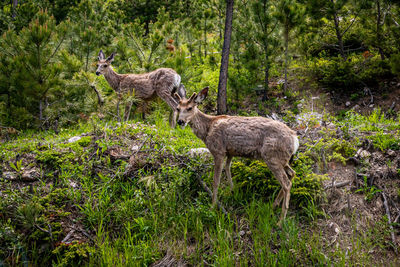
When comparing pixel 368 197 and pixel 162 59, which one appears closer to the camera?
pixel 368 197

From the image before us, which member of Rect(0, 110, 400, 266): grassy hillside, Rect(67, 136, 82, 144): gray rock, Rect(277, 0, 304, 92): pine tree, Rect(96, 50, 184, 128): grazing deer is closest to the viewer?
Rect(0, 110, 400, 266): grassy hillside

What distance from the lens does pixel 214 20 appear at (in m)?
15.3

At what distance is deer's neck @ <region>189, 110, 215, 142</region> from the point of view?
5168 mm

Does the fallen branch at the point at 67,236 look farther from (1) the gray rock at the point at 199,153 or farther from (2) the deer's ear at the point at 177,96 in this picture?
(2) the deer's ear at the point at 177,96

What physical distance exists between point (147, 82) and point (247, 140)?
4.80 metres

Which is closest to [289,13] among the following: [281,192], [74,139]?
[281,192]

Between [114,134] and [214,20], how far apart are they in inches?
419

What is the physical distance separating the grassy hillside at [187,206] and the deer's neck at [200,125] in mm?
618

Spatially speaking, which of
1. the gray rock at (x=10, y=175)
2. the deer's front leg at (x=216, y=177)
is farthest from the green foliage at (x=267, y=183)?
the gray rock at (x=10, y=175)

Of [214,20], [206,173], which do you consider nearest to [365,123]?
[206,173]

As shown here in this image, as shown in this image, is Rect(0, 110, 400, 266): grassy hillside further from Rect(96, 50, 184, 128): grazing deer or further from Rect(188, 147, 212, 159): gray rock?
Rect(96, 50, 184, 128): grazing deer

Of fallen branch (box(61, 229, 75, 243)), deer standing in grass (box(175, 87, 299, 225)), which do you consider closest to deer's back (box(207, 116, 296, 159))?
deer standing in grass (box(175, 87, 299, 225))

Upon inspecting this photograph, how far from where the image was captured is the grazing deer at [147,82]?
8.55 metres

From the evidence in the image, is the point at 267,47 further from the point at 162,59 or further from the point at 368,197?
the point at 368,197
